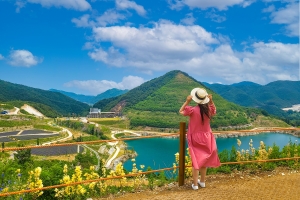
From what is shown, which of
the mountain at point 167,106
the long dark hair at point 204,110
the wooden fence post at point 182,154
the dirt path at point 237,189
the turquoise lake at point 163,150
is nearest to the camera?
the long dark hair at point 204,110

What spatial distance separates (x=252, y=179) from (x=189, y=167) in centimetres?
129

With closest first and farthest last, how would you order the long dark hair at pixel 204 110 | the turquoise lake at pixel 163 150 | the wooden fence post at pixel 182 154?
1. the long dark hair at pixel 204 110
2. the wooden fence post at pixel 182 154
3. the turquoise lake at pixel 163 150

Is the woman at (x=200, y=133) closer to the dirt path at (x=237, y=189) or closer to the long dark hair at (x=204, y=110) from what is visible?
the long dark hair at (x=204, y=110)

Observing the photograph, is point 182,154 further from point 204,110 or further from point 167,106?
point 167,106

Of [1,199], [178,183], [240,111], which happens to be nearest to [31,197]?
[1,199]

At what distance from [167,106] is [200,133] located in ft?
401

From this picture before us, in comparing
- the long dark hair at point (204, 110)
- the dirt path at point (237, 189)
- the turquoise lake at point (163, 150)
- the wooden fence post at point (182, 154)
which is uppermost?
the long dark hair at point (204, 110)

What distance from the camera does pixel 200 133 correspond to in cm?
451

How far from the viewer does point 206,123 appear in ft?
14.7

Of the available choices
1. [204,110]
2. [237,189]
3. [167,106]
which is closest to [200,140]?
[204,110]

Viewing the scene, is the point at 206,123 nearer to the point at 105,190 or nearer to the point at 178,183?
the point at 178,183

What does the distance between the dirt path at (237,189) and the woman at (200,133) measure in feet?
1.45

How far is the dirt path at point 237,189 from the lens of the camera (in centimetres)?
456

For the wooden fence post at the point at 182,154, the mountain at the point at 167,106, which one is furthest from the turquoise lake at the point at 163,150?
the mountain at the point at 167,106
